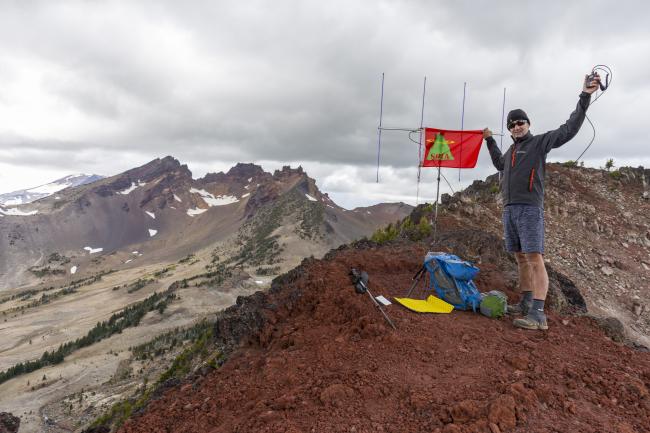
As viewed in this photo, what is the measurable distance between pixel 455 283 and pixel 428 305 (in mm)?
626

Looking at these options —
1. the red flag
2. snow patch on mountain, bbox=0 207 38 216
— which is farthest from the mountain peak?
the red flag

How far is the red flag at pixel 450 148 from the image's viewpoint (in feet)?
27.4

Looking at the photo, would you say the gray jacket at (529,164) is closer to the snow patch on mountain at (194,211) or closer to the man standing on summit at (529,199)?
the man standing on summit at (529,199)

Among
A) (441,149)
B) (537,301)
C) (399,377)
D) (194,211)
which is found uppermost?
(194,211)

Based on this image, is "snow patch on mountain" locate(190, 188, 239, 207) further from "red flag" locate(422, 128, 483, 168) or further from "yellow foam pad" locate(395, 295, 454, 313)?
"yellow foam pad" locate(395, 295, 454, 313)

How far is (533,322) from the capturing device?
18.0 ft

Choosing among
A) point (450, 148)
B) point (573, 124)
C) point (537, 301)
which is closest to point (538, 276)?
point (537, 301)

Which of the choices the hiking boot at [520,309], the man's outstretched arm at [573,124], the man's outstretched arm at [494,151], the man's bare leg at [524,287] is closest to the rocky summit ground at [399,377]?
the hiking boot at [520,309]

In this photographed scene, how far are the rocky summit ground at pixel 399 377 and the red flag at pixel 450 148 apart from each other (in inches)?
130

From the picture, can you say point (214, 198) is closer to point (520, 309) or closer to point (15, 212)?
point (15, 212)

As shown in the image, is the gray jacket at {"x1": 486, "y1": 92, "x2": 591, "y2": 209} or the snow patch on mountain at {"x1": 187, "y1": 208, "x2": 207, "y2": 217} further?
the snow patch on mountain at {"x1": 187, "y1": 208, "x2": 207, "y2": 217}

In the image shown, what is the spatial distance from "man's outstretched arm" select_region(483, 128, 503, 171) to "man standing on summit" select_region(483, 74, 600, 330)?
0.30 metres

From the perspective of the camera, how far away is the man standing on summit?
5.52 meters

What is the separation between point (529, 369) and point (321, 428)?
245 centimetres
